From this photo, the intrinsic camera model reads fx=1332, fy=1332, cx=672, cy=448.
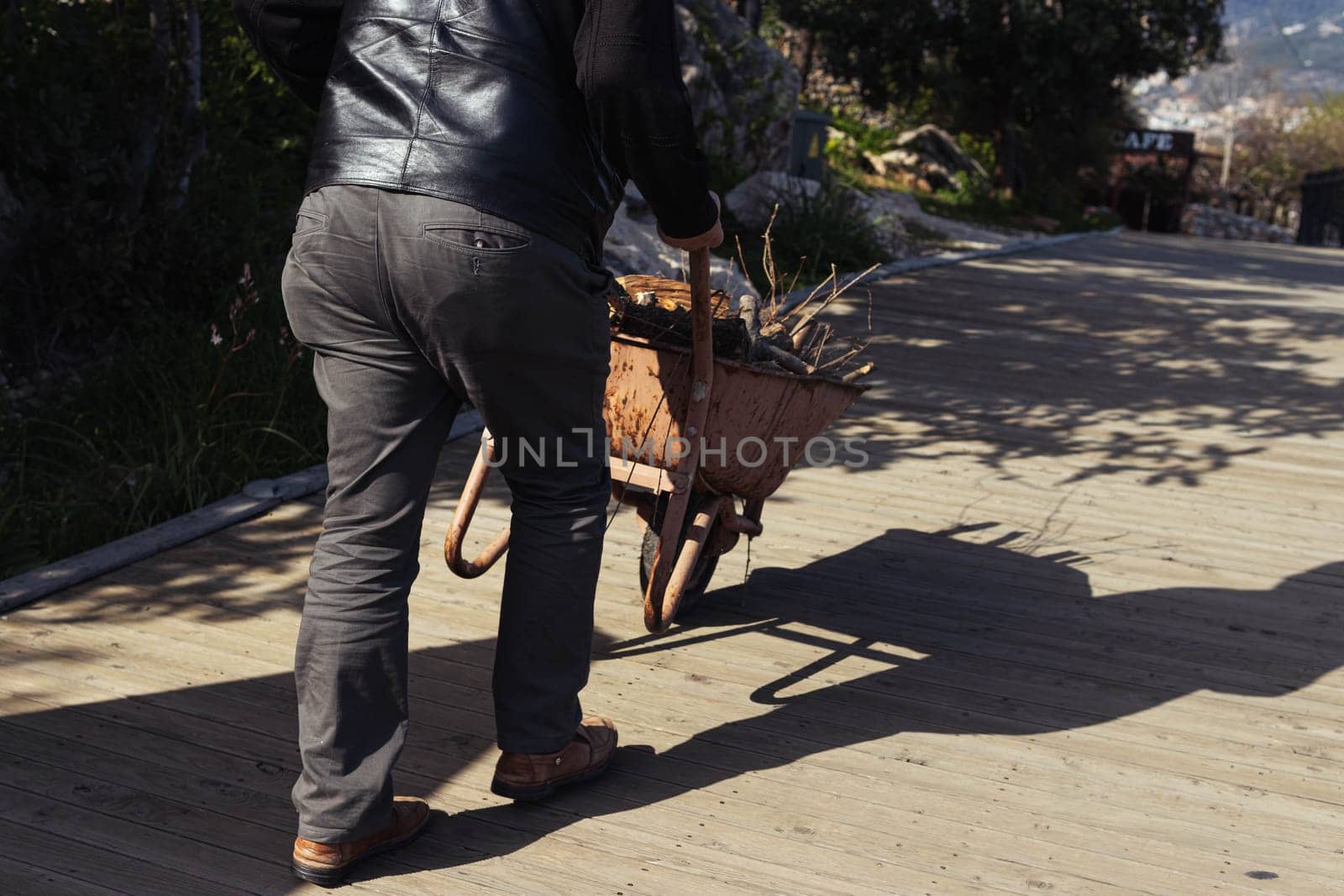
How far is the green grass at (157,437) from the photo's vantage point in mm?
4414

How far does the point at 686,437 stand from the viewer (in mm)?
3203

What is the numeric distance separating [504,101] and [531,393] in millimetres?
511

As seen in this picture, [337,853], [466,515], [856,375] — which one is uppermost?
[856,375]

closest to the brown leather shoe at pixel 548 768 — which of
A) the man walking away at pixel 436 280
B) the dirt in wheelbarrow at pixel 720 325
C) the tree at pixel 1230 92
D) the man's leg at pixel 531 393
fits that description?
the man's leg at pixel 531 393

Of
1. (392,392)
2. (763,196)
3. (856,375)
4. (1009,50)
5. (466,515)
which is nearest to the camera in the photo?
(392,392)

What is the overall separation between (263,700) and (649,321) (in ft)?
4.21

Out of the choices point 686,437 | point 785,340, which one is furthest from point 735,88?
point 686,437

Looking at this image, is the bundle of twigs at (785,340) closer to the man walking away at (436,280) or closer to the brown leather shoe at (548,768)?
the man walking away at (436,280)

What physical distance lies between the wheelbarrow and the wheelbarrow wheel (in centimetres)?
15

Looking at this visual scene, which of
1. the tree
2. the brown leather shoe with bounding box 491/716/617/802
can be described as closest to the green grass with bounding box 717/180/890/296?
the brown leather shoe with bounding box 491/716/617/802

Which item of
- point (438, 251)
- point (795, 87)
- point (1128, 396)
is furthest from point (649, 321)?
point (795, 87)

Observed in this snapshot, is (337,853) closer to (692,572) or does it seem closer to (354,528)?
(354,528)

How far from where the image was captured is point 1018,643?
12.5ft

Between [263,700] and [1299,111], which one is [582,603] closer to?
[263,700]
